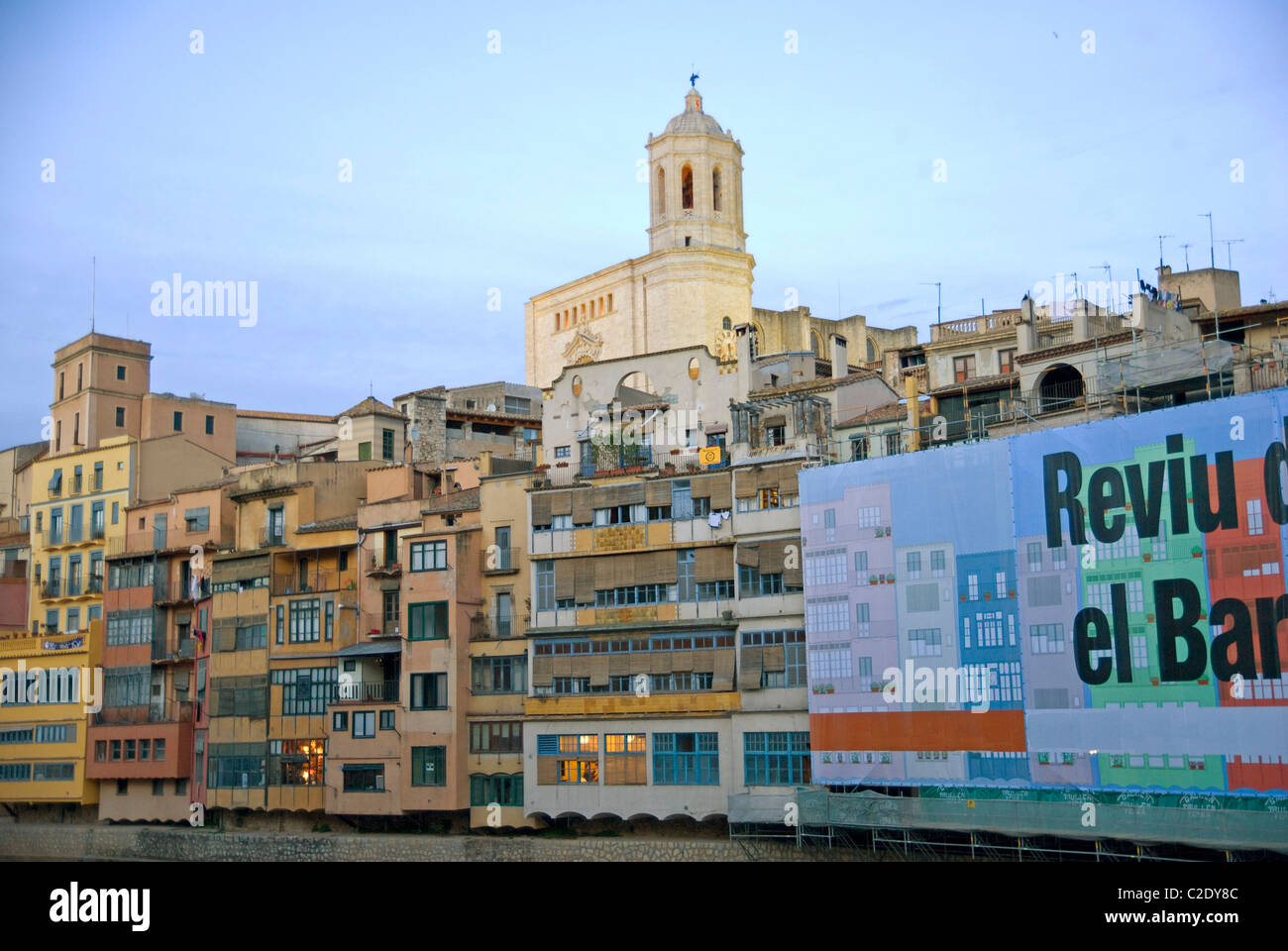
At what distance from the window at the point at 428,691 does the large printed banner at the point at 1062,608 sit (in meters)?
14.4

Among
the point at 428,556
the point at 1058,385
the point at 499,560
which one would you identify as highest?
the point at 1058,385

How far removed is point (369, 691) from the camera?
63875mm

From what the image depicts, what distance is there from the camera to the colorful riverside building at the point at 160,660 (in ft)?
230

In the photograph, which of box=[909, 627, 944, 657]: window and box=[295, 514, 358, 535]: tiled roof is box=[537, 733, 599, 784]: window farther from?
box=[295, 514, 358, 535]: tiled roof

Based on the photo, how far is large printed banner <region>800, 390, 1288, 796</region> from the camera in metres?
45.6

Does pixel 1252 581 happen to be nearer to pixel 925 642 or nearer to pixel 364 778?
pixel 925 642

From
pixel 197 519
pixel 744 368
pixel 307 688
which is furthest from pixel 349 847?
pixel 744 368

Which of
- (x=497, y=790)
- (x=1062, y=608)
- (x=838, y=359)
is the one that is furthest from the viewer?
(x=838, y=359)

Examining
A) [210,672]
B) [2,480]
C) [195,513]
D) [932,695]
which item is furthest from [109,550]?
[932,695]

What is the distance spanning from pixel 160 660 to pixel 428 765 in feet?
55.5

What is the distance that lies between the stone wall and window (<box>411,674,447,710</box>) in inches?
183

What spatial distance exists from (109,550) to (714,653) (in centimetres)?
3280
